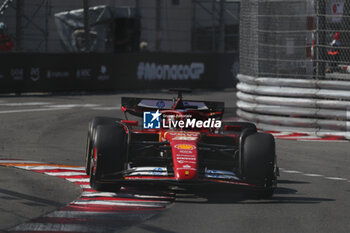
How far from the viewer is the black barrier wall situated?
1002 inches

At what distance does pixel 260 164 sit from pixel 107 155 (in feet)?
5.33

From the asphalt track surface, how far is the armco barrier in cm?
69

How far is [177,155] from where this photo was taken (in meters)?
8.88

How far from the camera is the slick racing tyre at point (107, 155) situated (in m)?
8.88

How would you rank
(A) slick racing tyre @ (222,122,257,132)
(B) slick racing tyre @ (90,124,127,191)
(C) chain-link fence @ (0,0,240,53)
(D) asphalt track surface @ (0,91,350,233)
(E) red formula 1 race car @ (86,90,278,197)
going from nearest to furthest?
(D) asphalt track surface @ (0,91,350,233) < (E) red formula 1 race car @ (86,90,278,197) < (B) slick racing tyre @ (90,124,127,191) < (A) slick racing tyre @ (222,122,257,132) < (C) chain-link fence @ (0,0,240,53)

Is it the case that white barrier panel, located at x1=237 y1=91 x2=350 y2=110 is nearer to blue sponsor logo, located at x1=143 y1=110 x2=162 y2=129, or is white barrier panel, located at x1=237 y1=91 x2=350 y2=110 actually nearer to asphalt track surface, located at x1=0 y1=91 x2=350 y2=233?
asphalt track surface, located at x1=0 y1=91 x2=350 y2=233

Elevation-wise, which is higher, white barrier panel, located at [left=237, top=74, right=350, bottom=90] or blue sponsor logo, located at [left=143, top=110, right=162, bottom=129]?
white barrier panel, located at [left=237, top=74, right=350, bottom=90]

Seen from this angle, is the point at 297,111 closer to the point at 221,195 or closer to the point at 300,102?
the point at 300,102

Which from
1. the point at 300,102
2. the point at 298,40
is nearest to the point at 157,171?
the point at 300,102

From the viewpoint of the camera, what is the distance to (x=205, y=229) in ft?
24.1

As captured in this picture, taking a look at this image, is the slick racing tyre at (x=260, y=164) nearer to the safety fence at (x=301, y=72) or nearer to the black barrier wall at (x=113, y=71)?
the safety fence at (x=301, y=72)

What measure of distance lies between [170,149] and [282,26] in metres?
11.9

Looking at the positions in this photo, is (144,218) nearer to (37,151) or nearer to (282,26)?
(37,151)

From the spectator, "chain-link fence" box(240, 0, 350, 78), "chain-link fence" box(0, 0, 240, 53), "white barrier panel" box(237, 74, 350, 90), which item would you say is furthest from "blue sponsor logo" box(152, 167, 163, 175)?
"chain-link fence" box(0, 0, 240, 53)
